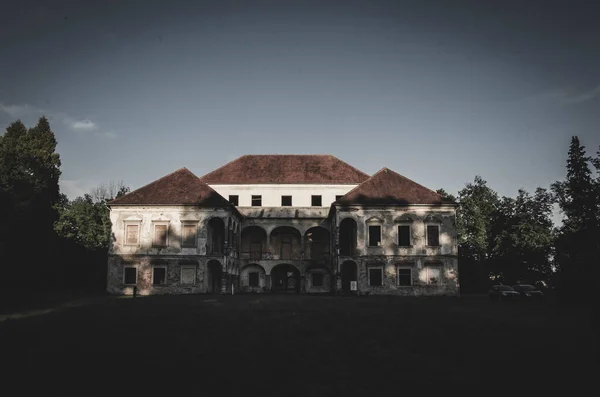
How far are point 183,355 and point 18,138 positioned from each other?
42322 millimetres

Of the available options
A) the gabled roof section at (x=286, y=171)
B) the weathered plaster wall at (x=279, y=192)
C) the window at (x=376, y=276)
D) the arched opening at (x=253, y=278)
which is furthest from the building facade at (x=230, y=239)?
the gabled roof section at (x=286, y=171)

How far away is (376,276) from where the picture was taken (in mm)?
36969

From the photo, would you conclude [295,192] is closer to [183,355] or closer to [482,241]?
[482,241]

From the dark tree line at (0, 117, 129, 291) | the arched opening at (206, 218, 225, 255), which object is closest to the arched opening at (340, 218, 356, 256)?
the arched opening at (206, 218, 225, 255)

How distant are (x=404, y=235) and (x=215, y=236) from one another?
51.0 ft

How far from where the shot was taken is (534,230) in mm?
52562

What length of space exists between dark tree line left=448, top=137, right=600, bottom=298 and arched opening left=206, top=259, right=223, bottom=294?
90.4ft

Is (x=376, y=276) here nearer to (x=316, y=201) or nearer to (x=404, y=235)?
(x=404, y=235)

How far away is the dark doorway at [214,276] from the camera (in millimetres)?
38422

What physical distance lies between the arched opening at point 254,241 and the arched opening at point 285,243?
0.95m

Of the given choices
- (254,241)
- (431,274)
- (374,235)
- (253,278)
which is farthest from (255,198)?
(431,274)

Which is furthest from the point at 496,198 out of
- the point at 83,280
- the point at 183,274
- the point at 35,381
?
the point at 35,381

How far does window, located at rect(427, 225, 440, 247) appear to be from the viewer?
3738 cm

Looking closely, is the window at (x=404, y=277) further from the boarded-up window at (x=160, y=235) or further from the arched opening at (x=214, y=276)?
the boarded-up window at (x=160, y=235)
